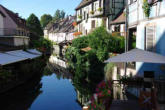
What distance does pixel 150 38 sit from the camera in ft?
31.4

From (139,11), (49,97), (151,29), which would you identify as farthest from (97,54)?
(151,29)

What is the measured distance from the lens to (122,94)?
9.17 metres

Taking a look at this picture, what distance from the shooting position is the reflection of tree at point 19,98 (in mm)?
11828

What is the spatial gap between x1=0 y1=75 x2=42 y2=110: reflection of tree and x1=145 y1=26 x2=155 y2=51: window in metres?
9.00

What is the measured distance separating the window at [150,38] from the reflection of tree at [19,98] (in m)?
9.00

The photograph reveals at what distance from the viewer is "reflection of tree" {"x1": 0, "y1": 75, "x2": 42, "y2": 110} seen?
1183cm

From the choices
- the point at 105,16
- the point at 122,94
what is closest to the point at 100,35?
the point at 105,16

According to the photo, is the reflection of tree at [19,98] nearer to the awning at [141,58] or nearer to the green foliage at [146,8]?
the awning at [141,58]

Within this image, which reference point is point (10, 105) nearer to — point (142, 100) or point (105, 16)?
point (142, 100)

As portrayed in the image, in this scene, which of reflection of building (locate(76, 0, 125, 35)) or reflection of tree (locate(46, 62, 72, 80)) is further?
reflection of tree (locate(46, 62, 72, 80))

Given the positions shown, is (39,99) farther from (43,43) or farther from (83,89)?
(43,43)

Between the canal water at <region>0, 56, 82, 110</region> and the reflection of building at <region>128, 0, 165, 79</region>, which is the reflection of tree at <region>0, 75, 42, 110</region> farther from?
the reflection of building at <region>128, 0, 165, 79</region>

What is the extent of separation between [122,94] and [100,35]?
30.1 ft

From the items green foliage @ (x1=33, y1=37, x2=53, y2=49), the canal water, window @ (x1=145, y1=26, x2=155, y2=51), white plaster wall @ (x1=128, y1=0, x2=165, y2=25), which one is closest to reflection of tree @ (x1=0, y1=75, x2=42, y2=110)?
the canal water
